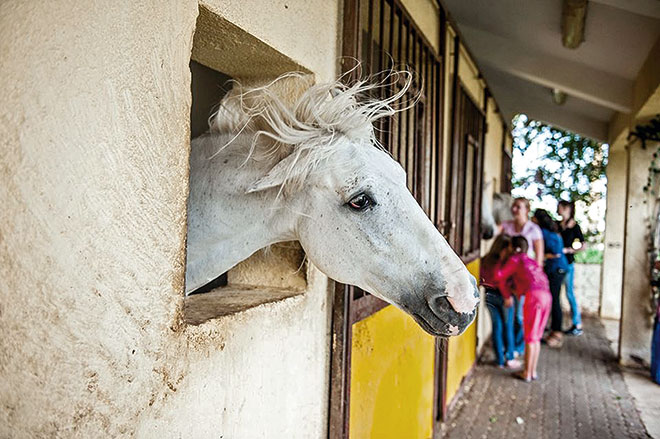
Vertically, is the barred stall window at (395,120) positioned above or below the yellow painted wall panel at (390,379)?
above

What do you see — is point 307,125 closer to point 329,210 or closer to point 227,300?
point 329,210

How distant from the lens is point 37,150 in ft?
3.01

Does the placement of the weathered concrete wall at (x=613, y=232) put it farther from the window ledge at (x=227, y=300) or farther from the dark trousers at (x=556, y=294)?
the window ledge at (x=227, y=300)

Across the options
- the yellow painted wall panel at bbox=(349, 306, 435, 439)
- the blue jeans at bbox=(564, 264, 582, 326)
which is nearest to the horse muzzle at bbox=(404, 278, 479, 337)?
the yellow painted wall panel at bbox=(349, 306, 435, 439)

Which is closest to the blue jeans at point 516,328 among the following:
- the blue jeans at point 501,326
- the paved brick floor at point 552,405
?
the blue jeans at point 501,326

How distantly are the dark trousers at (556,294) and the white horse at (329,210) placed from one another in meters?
6.20

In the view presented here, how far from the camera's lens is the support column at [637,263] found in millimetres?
5824

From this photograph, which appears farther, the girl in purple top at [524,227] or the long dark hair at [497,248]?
the girl in purple top at [524,227]

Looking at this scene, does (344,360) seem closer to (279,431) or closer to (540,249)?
(279,431)

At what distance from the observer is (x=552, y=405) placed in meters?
4.68

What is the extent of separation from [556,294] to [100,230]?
288 inches

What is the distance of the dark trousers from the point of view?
279 inches

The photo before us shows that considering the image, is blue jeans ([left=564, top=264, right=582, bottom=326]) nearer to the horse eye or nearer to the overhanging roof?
the overhanging roof

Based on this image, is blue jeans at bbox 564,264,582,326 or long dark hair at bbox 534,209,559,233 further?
blue jeans at bbox 564,264,582,326
